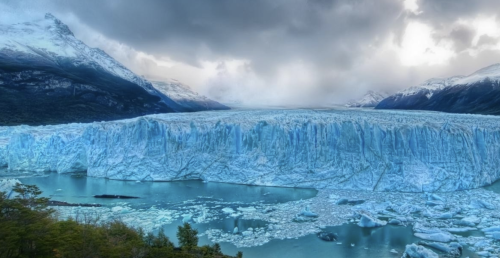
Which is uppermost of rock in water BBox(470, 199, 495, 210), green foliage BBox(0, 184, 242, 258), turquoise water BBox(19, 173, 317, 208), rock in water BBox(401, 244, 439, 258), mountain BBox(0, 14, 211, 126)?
mountain BBox(0, 14, 211, 126)

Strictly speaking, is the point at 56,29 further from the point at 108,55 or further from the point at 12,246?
the point at 12,246

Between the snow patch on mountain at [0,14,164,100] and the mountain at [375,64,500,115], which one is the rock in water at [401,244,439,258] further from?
the snow patch on mountain at [0,14,164,100]

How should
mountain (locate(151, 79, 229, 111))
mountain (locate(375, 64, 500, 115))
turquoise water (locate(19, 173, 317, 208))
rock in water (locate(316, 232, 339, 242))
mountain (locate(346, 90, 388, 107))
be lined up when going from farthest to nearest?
1. mountain (locate(346, 90, 388, 107))
2. mountain (locate(151, 79, 229, 111))
3. mountain (locate(375, 64, 500, 115))
4. turquoise water (locate(19, 173, 317, 208))
5. rock in water (locate(316, 232, 339, 242))

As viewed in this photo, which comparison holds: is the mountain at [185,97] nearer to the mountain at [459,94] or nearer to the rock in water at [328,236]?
the mountain at [459,94]

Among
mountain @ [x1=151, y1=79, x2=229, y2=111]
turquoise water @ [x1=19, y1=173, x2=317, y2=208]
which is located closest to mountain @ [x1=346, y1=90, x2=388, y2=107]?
mountain @ [x1=151, y1=79, x2=229, y2=111]

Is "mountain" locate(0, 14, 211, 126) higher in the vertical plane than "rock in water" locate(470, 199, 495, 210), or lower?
higher

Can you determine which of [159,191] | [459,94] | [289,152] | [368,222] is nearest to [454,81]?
[459,94]

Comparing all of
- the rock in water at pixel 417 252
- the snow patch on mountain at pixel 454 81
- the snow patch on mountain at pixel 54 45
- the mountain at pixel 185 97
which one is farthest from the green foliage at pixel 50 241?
the mountain at pixel 185 97

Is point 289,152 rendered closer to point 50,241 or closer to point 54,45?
point 50,241
